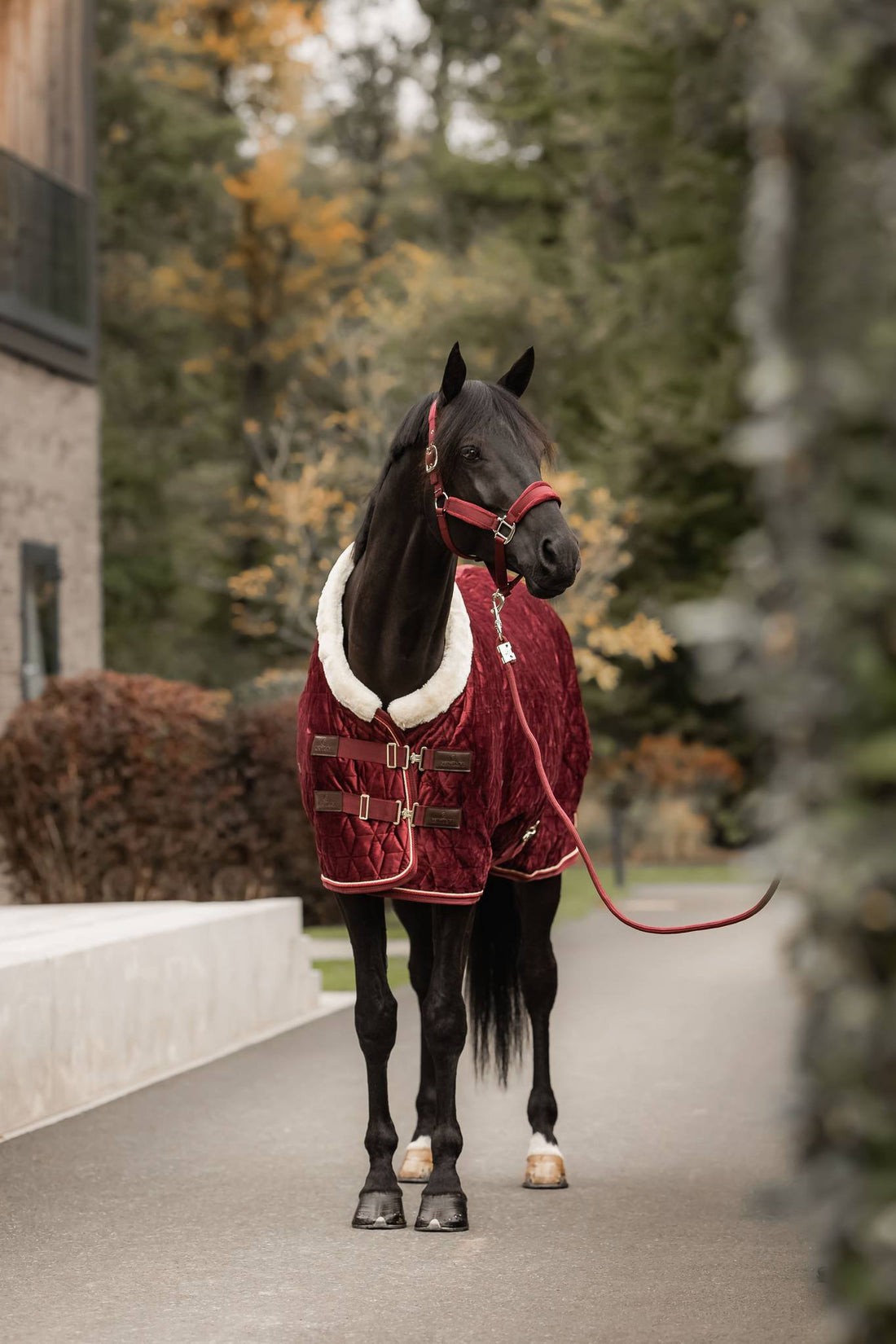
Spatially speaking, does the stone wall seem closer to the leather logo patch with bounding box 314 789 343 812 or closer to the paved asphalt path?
the paved asphalt path

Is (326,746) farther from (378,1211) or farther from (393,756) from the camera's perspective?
(378,1211)

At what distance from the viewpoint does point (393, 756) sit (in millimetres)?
6484

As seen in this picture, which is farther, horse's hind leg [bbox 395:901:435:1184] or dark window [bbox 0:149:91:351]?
dark window [bbox 0:149:91:351]

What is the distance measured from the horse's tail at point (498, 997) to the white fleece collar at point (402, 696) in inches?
55.2

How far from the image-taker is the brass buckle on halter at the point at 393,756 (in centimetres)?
648

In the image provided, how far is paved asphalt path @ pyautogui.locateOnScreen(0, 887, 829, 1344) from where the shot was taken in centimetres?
512

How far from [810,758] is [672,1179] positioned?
15.8 feet

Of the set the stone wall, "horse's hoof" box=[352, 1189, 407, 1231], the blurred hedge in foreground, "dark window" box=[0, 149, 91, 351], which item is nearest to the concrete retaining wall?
"horse's hoof" box=[352, 1189, 407, 1231]

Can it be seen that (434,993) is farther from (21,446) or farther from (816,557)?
(21,446)

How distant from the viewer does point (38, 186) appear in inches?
732

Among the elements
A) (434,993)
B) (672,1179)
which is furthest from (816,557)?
(672,1179)

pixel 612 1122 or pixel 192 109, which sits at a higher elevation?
pixel 192 109

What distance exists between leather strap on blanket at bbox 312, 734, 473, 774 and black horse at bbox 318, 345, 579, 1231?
167mm

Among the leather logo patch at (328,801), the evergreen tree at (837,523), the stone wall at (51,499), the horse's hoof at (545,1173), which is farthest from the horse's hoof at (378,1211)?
the stone wall at (51,499)
